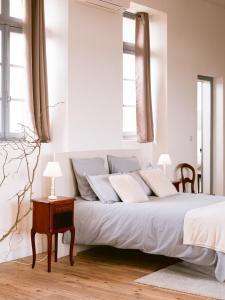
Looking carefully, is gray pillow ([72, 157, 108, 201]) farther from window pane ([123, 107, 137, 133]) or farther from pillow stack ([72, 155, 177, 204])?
window pane ([123, 107, 137, 133])

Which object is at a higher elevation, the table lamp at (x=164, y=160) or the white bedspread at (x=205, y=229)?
the table lamp at (x=164, y=160)

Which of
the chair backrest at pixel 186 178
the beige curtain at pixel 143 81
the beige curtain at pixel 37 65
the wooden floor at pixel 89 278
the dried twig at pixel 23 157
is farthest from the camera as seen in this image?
the chair backrest at pixel 186 178

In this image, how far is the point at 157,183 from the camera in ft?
18.6

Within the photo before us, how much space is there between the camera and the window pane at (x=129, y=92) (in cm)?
698

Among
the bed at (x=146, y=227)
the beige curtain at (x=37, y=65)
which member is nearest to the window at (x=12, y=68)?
the beige curtain at (x=37, y=65)

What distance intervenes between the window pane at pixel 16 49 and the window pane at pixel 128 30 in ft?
Answer: 6.26

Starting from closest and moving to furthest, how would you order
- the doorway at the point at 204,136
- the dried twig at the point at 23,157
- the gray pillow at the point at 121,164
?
the dried twig at the point at 23,157 → the gray pillow at the point at 121,164 → the doorway at the point at 204,136

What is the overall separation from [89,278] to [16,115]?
1.98m

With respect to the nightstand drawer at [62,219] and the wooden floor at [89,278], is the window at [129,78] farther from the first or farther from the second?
the nightstand drawer at [62,219]

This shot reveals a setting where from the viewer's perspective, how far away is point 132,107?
7102 millimetres

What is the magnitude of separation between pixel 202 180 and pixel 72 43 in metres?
3.89

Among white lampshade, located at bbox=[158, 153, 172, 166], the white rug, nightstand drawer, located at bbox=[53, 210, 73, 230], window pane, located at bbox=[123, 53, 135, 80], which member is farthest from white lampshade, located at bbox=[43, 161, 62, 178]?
window pane, located at bbox=[123, 53, 135, 80]

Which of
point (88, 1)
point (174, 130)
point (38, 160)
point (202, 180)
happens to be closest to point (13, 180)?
point (38, 160)

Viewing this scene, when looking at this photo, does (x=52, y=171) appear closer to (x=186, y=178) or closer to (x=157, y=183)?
(x=157, y=183)
